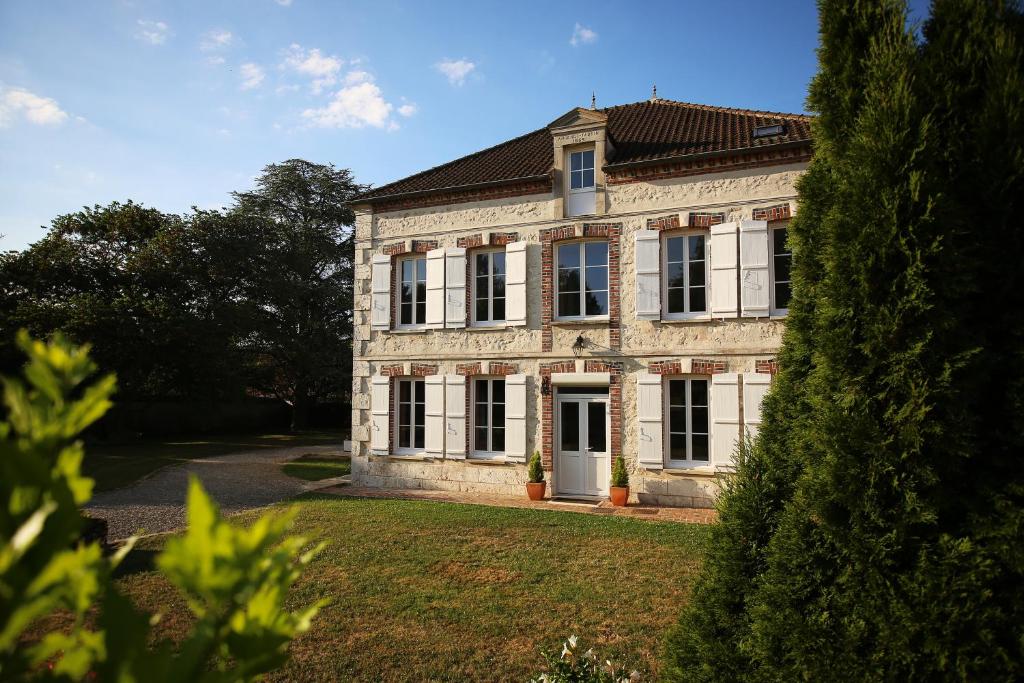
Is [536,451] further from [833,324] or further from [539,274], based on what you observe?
[833,324]

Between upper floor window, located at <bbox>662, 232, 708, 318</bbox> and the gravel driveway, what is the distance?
8.72m

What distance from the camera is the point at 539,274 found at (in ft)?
40.2

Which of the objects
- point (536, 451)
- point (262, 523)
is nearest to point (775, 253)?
point (536, 451)

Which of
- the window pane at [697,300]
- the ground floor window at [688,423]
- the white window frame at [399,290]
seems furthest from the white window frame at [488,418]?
the window pane at [697,300]

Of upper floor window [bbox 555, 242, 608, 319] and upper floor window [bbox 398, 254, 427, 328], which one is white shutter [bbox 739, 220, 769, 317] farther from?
upper floor window [bbox 398, 254, 427, 328]

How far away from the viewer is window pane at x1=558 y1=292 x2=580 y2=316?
12.1m

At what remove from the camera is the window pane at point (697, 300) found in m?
11.3

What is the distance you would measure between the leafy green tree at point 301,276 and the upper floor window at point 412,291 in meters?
13.6

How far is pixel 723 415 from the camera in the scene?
10.6m

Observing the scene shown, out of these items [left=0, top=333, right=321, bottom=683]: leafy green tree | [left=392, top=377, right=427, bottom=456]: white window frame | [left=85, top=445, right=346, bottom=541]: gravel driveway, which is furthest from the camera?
[left=392, top=377, right=427, bottom=456]: white window frame

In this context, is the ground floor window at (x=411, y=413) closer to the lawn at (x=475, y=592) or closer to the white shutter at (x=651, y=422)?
the lawn at (x=475, y=592)

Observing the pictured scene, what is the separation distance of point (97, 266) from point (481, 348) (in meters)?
17.1

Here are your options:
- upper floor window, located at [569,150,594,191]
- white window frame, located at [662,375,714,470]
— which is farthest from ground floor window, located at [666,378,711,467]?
upper floor window, located at [569,150,594,191]

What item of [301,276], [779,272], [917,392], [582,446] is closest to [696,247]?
[779,272]
